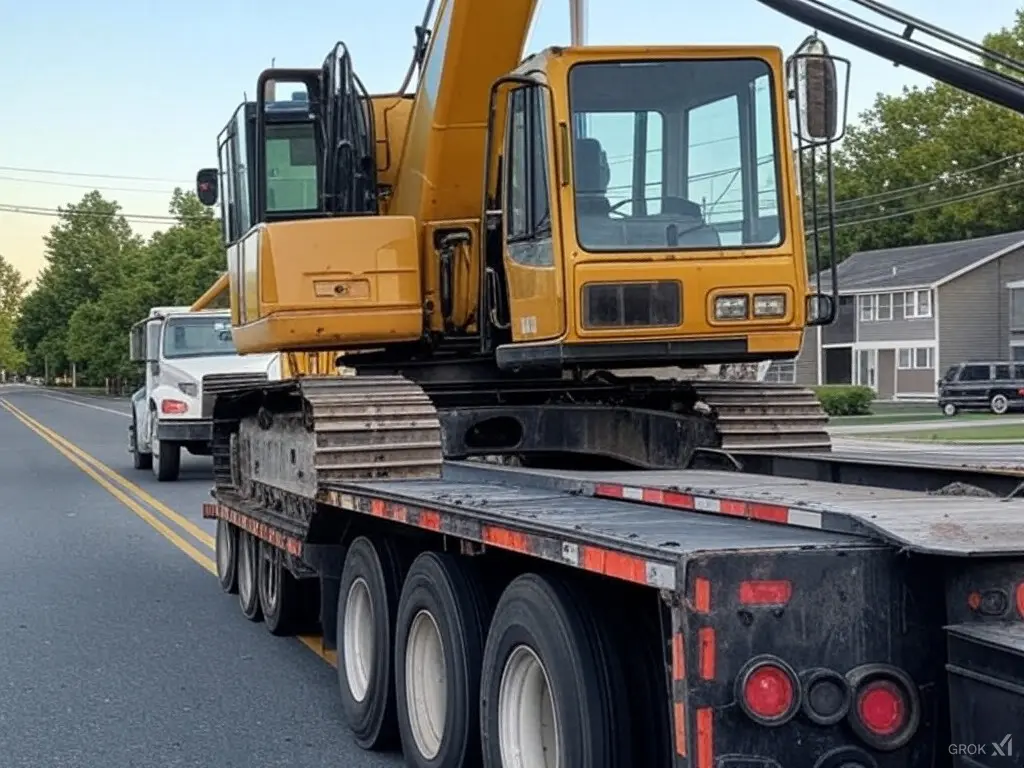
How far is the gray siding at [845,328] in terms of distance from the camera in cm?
6412

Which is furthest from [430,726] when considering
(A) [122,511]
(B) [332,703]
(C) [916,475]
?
(A) [122,511]

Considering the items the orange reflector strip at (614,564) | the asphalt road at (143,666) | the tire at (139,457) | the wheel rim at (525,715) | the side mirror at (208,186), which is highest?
the side mirror at (208,186)

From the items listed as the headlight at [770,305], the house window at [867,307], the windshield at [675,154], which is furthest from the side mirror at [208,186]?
the house window at [867,307]

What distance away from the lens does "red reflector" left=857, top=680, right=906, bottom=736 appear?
389cm

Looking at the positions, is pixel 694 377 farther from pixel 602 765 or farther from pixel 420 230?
pixel 602 765

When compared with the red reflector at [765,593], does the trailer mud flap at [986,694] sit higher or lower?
lower

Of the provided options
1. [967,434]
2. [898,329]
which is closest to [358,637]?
[967,434]

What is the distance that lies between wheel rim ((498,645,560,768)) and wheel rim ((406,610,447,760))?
0.93 m

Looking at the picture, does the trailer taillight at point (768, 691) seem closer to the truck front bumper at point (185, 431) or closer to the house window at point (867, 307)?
the truck front bumper at point (185, 431)

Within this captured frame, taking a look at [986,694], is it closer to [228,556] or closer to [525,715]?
[525,715]

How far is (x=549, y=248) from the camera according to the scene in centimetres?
783

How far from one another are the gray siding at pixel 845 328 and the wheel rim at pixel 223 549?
53185 mm

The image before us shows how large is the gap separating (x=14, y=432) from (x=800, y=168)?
117ft

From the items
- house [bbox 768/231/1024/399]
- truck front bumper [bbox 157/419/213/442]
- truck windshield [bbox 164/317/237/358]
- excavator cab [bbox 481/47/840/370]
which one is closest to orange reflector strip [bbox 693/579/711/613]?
excavator cab [bbox 481/47/840/370]
